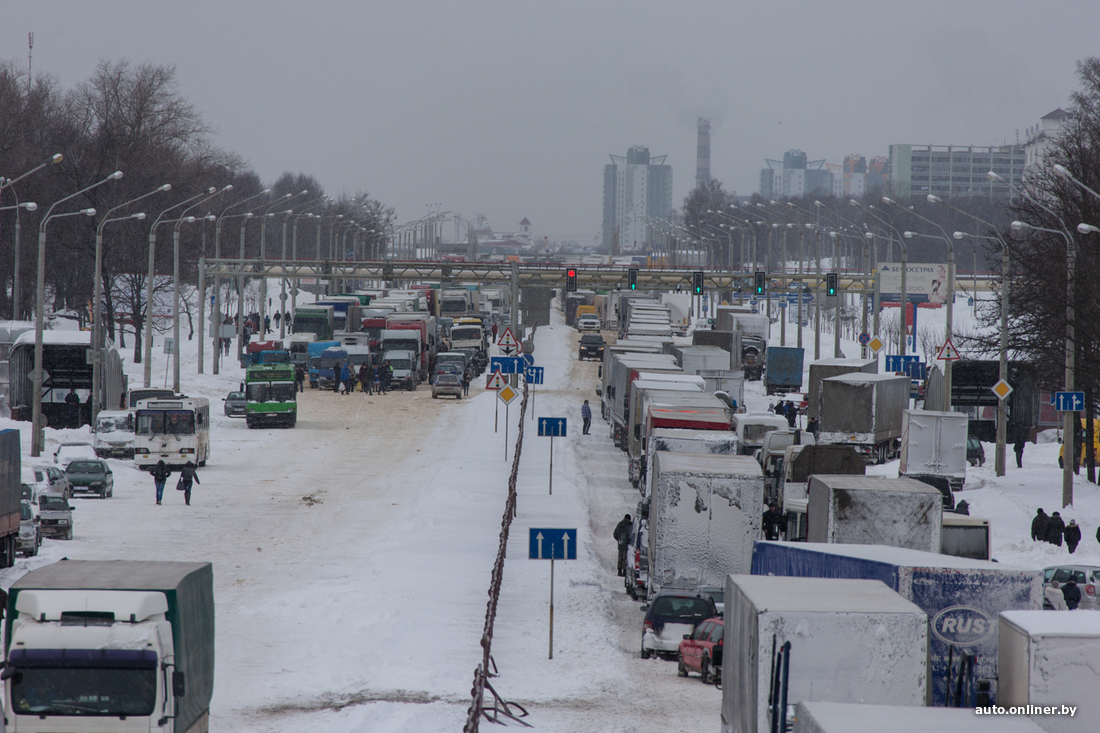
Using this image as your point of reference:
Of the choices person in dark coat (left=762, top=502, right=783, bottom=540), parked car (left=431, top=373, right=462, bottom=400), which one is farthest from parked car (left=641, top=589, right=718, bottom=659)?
parked car (left=431, top=373, right=462, bottom=400)

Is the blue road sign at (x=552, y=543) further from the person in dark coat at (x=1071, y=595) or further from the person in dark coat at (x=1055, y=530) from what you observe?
the person in dark coat at (x=1055, y=530)

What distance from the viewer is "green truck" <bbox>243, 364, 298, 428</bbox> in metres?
49.2

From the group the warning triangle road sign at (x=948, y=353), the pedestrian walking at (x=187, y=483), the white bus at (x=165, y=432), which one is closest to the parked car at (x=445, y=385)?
the white bus at (x=165, y=432)

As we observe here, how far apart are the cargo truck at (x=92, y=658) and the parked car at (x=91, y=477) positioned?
2251 centimetres

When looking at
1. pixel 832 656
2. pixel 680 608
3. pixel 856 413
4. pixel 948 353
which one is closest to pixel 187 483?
pixel 680 608

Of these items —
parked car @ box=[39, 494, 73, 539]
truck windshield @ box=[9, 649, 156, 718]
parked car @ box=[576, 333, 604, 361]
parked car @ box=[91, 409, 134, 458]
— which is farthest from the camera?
parked car @ box=[576, 333, 604, 361]

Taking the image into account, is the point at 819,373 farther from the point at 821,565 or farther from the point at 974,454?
the point at 821,565


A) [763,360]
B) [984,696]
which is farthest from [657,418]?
[763,360]

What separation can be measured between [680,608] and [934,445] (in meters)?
19.7

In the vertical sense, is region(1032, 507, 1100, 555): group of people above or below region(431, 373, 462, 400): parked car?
below

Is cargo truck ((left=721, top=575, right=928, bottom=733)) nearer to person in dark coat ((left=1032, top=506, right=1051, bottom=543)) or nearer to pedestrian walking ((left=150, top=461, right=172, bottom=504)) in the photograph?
person in dark coat ((left=1032, top=506, right=1051, bottom=543))

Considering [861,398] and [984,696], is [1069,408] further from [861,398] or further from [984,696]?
[984,696]

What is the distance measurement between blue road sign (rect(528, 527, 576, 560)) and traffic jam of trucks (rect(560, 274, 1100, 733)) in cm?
179

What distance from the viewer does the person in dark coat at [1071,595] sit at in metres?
20.9
